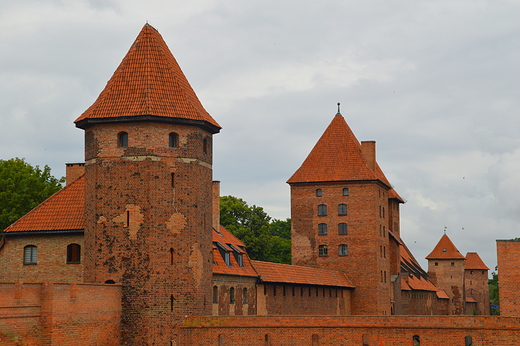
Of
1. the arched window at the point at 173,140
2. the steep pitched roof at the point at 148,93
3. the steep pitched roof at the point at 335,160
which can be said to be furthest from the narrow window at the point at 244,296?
the steep pitched roof at the point at 335,160

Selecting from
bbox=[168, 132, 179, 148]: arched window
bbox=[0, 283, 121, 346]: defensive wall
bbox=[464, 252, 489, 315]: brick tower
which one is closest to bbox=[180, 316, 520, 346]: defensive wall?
bbox=[0, 283, 121, 346]: defensive wall

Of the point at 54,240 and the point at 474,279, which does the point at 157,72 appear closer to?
the point at 54,240

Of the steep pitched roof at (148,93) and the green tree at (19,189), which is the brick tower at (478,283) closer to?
the green tree at (19,189)

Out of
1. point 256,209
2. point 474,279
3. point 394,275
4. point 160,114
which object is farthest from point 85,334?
point 474,279

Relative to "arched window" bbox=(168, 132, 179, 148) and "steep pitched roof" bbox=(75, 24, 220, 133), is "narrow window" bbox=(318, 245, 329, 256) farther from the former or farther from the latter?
"arched window" bbox=(168, 132, 179, 148)

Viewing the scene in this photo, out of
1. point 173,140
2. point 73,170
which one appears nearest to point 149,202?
point 173,140

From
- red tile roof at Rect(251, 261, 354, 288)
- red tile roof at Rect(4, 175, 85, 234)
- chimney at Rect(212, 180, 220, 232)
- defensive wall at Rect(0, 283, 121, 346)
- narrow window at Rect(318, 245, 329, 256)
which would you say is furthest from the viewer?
narrow window at Rect(318, 245, 329, 256)

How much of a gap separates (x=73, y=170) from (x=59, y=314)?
14.8m

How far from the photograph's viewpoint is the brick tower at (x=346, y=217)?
188 feet

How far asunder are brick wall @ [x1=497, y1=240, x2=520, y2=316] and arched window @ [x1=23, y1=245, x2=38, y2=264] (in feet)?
70.7

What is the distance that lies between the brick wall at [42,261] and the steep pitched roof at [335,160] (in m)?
24.6

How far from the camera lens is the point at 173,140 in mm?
36125

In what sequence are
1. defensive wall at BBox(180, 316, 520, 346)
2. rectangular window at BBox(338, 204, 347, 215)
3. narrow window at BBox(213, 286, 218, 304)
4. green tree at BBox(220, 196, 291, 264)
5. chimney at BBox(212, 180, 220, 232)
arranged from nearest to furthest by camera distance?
defensive wall at BBox(180, 316, 520, 346) < narrow window at BBox(213, 286, 218, 304) < chimney at BBox(212, 180, 220, 232) < rectangular window at BBox(338, 204, 347, 215) < green tree at BBox(220, 196, 291, 264)

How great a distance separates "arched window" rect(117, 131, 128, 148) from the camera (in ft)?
117
